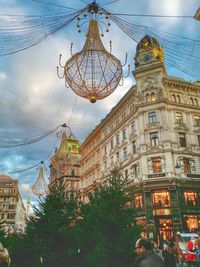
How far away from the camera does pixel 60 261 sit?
30.2 feet

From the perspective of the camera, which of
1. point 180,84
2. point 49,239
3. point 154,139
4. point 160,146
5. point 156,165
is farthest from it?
point 180,84

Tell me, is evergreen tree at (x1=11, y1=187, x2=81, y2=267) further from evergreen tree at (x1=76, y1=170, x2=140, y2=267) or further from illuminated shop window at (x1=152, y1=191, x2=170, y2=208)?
illuminated shop window at (x1=152, y1=191, x2=170, y2=208)

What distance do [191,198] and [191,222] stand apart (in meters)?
2.80

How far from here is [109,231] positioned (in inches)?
355

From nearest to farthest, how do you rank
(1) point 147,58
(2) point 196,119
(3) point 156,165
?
(3) point 156,165
(2) point 196,119
(1) point 147,58

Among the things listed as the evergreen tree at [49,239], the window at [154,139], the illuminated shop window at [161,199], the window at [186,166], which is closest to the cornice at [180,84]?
the window at [154,139]

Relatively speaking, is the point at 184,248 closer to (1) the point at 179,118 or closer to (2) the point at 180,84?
(1) the point at 179,118

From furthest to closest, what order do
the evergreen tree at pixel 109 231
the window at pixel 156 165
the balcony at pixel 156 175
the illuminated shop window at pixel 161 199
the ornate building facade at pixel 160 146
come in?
the window at pixel 156 165, the balcony at pixel 156 175, the illuminated shop window at pixel 161 199, the ornate building facade at pixel 160 146, the evergreen tree at pixel 109 231

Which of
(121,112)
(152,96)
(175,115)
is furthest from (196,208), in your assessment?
(121,112)

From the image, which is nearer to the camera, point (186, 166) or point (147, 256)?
point (147, 256)

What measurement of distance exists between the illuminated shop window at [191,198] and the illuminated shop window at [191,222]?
1.38 metres

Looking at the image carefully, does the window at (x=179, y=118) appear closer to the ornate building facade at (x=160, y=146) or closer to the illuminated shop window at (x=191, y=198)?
the ornate building facade at (x=160, y=146)

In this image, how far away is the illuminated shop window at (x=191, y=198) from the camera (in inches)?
1145

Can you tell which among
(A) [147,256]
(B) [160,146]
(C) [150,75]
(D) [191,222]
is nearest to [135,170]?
(B) [160,146]
